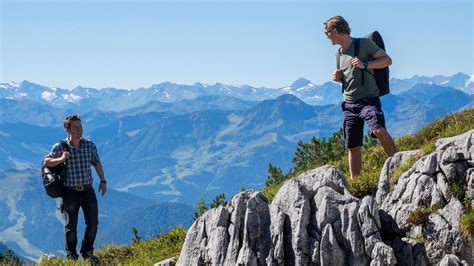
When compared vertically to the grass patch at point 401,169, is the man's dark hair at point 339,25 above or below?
above

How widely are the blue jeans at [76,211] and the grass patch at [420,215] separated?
23.4 ft

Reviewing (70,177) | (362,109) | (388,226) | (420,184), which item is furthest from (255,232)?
(70,177)

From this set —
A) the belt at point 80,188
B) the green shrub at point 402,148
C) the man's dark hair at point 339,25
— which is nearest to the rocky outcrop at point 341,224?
the green shrub at point 402,148

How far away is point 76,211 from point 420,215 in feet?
24.8

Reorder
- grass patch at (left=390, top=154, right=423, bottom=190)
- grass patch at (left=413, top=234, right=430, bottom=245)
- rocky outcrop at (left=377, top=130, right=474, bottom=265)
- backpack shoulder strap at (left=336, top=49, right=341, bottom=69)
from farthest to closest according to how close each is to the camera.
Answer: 1. backpack shoulder strap at (left=336, top=49, right=341, bottom=69)
2. grass patch at (left=390, top=154, right=423, bottom=190)
3. grass patch at (left=413, top=234, right=430, bottom=245)
4. rocky outcrop at (left=377, top=130, right=474, bottom=265)

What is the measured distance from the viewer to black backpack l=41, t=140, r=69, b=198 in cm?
1437

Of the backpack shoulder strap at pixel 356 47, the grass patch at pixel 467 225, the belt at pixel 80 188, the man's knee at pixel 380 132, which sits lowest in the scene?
the grass patch at pixel 467 225

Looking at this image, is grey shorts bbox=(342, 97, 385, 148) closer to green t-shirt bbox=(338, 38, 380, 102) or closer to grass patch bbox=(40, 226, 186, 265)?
green t-shirt bbox=(338, 38, 380, 102)

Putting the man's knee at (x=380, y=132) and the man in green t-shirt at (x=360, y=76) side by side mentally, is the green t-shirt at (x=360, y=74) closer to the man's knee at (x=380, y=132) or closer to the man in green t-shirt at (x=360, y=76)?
the man in green t-shirt at (x=360, y=76)

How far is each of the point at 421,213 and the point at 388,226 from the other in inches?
24.8

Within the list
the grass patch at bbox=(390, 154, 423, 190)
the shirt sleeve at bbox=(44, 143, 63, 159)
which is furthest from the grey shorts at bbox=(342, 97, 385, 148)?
the shirt sleeve at bbox=(44, 143, 63, 159)

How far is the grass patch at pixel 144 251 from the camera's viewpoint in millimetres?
14305

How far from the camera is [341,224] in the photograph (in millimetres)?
10523

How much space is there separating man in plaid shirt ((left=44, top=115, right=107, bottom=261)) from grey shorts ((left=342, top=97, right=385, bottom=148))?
558 cm
